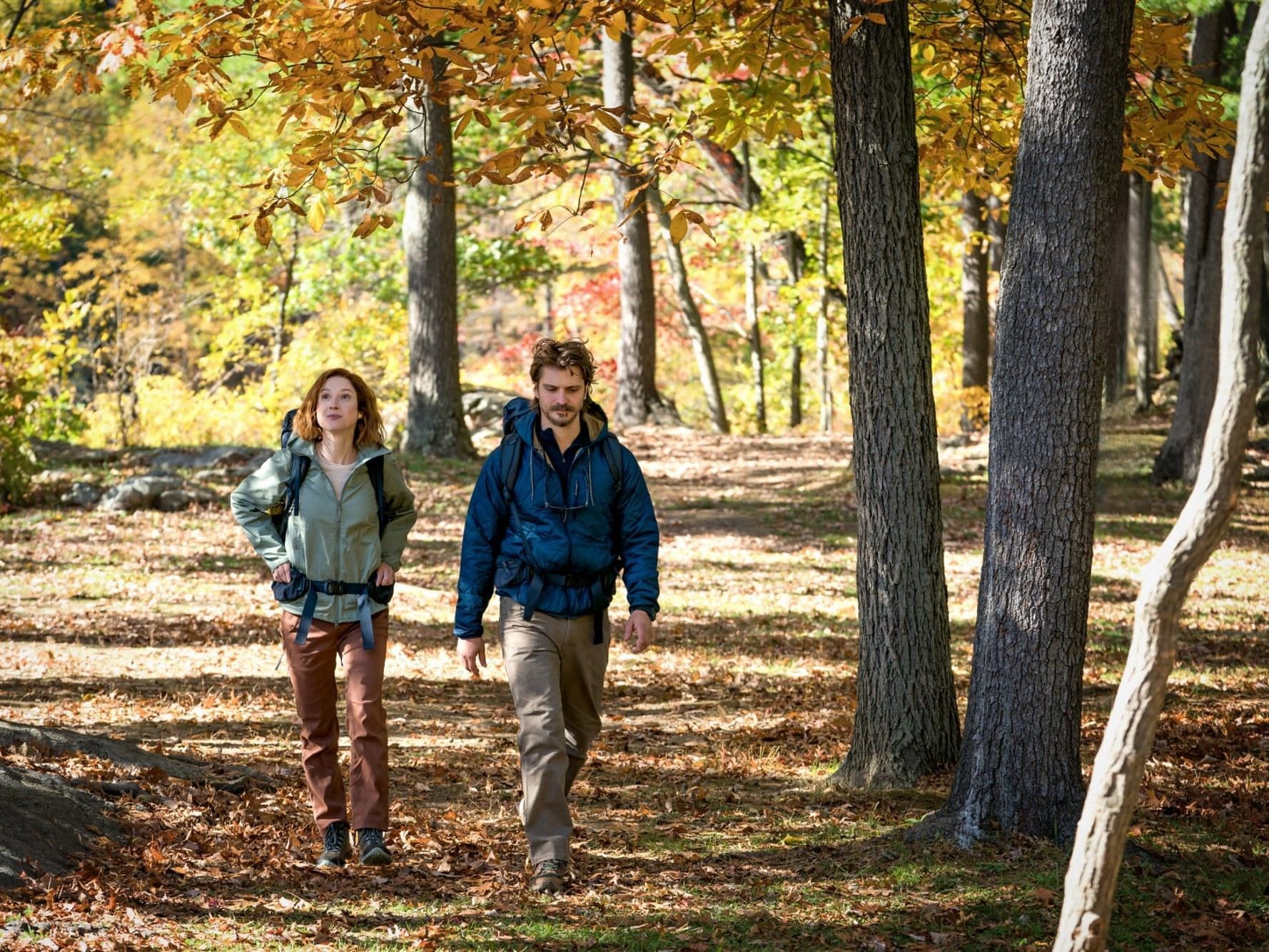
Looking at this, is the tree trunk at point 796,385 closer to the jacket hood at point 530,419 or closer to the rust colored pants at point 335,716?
the jacket hood at point 530,419

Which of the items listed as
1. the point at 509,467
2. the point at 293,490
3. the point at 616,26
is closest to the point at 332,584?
the point at 293,490

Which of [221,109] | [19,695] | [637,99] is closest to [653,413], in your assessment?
[637,99]

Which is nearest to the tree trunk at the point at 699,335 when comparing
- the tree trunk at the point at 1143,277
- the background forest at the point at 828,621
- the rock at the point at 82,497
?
the tree trunk at the point at 1143,277

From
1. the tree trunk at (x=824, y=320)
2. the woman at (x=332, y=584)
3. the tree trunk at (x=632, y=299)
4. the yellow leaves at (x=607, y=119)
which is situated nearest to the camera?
the woman at (x=332, y=584)

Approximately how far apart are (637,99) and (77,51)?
1750cm

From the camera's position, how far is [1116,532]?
48.3ft

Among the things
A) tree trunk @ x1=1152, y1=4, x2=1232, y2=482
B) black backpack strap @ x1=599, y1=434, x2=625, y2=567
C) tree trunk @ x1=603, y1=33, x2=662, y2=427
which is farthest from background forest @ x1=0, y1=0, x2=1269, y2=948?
tree trunk @ x1=603, y1=33, x2=662, y2=427

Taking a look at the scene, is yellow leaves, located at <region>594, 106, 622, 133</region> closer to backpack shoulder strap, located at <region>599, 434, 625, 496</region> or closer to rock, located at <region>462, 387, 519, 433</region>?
backpack shoulder strap, located at <region>599, 434, 625, 496</region>

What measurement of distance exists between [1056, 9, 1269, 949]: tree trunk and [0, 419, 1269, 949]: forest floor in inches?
54.3

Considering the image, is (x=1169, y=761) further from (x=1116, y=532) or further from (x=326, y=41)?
(x=1116, y=532)

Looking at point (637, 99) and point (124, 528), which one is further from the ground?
point (637, 99)

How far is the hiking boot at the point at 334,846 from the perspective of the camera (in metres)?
5.47

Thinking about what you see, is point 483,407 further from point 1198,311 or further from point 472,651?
point 472,651

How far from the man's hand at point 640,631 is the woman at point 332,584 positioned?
1011 millimetres
